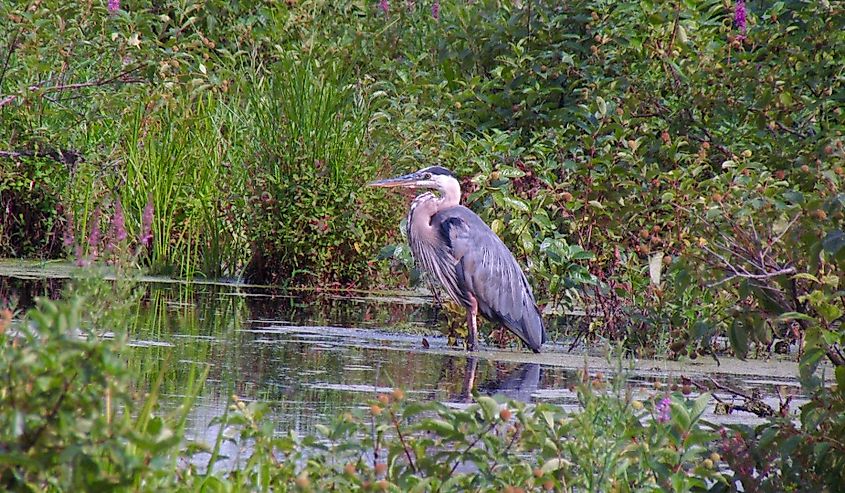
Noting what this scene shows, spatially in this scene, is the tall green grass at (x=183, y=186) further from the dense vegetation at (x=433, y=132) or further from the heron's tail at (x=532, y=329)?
the heron's tail at (x=532, y=329)

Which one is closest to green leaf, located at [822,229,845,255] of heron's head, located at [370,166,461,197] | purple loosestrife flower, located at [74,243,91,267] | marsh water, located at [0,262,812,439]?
marsh water, located at [0,262,812,439]

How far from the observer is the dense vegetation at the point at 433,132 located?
8.34 metres

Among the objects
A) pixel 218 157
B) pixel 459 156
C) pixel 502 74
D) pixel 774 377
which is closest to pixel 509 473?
pixel 774 377

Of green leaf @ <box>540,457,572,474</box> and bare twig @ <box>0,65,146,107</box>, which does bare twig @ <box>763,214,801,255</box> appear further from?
bare twig @ <box>0,65,146,107</box>

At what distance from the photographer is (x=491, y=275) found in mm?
8594

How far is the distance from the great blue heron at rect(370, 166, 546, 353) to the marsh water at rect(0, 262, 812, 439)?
218mm

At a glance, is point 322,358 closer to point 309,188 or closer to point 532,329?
point 532,329

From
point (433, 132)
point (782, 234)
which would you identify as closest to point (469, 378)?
point (782, 234)

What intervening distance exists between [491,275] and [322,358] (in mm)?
1553

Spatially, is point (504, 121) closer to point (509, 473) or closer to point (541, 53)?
point (541, 53)

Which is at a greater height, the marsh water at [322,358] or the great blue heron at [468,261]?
the great blue heron at [468,261]

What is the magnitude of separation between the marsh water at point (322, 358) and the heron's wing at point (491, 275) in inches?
7.8

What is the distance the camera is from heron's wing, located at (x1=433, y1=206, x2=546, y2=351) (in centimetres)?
836

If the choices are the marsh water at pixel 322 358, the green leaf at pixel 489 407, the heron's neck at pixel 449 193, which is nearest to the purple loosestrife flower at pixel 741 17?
the heron's neck at pixel 449 193
